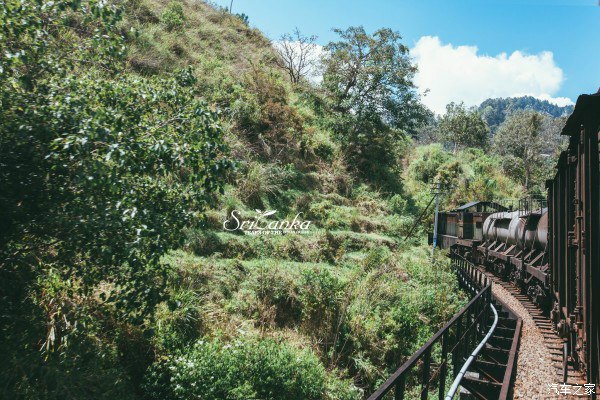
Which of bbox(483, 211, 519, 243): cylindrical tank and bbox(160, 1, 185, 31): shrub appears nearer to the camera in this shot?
bbox(483, 211, 519, 243): cylindrical tank

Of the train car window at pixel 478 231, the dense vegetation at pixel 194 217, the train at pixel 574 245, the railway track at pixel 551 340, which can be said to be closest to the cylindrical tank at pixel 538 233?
the train at pixel 574 245

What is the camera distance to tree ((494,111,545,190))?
3984 cm

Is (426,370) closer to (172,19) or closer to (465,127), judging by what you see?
(172,19)

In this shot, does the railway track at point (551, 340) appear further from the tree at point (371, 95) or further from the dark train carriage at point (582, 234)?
the tree at point (371, 95)

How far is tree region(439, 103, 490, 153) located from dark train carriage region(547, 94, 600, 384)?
142 ft

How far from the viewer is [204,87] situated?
25.5 metres

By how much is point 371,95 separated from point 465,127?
24.7 m

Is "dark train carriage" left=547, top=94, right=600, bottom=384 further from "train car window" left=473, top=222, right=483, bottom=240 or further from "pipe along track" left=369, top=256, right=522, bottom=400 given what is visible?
"train car window" left=473, top=222, right=483, bottom=240

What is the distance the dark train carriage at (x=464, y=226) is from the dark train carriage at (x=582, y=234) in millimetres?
11770

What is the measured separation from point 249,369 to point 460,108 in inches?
1849

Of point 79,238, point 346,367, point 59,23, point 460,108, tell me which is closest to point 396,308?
point 346,367

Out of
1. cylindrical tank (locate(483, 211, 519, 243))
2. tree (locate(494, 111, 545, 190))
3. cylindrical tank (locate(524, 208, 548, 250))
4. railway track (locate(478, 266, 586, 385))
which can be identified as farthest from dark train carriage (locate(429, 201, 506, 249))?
tree (locate(494, 111, 545, 190))

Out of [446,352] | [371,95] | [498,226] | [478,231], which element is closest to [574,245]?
[446,352]

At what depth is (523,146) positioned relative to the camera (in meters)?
42.8
